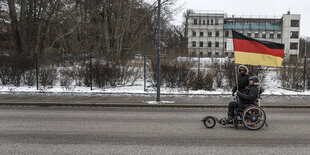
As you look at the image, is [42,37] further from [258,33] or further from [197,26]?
[258,33]

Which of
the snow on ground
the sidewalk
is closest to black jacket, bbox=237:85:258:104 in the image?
the sidewalk

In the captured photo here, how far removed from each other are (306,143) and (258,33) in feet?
283

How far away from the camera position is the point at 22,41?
21484 millimetres

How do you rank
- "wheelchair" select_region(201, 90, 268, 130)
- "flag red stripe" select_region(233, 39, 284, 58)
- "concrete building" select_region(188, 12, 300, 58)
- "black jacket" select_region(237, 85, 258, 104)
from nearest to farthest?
"black jacket" select_region(237, 85, 258, 104) < "wheelchair" select_region(201, 90, 268, 130) < "flag red stripe" select_region(233, 39, 284, 58) < "concrete building" select_region(188, 12, 300, 58)

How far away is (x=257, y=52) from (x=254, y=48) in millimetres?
147

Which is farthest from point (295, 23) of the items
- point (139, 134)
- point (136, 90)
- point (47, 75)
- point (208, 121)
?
point (139, 134)

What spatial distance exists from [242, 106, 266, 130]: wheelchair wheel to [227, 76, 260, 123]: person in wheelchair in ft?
0.64

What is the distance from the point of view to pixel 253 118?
21.9 ft

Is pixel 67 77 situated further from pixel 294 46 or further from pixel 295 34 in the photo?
pixel 295 34

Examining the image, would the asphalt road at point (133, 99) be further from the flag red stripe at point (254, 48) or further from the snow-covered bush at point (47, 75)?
the flag red stripe at point (254, 48)

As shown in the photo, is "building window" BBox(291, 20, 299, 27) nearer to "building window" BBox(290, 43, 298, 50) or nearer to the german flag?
"building window" BBox(290, 43, 298, 50)

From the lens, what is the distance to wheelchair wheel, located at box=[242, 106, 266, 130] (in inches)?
261

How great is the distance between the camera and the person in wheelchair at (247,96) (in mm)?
6453

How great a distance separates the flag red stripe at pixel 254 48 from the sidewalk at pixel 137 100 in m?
3.47
